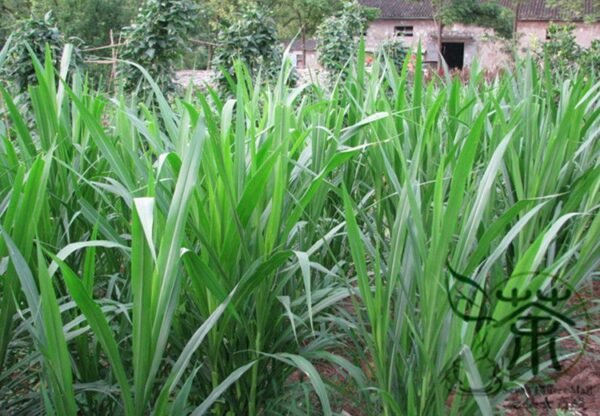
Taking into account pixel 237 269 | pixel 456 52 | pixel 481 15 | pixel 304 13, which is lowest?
pixel 456 52

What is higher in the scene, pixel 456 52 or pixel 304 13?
pixel 304 13

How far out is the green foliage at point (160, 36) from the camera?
16.9 feet

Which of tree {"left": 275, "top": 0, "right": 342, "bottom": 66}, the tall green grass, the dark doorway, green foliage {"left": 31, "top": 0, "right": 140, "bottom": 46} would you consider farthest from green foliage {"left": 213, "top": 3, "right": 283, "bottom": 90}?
the dark doorway

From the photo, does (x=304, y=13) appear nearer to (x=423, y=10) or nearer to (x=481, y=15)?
(x=481, y=15)

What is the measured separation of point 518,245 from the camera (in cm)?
147

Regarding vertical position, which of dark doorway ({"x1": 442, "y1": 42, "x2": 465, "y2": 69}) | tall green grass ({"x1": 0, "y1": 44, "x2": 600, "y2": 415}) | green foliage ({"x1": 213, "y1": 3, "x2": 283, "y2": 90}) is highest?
green foliage ({"x1": 213, "y1": 3, "x2": 283, "y2": 90})

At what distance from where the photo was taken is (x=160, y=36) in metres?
5.20

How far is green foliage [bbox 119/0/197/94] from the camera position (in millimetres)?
5164

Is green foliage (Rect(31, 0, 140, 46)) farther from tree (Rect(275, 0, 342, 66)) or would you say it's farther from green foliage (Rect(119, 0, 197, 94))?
green foliage (Rect(119, 0, 197, 94))

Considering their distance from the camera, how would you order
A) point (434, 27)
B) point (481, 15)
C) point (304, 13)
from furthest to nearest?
1. point (434, 27)
2. point (481, 15)
3. point (304, 13)

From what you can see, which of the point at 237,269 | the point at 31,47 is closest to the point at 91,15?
the point at 31,47

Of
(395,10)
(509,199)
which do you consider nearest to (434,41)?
(395,10)

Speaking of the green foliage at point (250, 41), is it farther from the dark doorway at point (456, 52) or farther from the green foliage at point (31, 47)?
the dark doorway at point (456, 52)

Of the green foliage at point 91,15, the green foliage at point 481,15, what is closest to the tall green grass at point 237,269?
the green foliage at point 91,15
